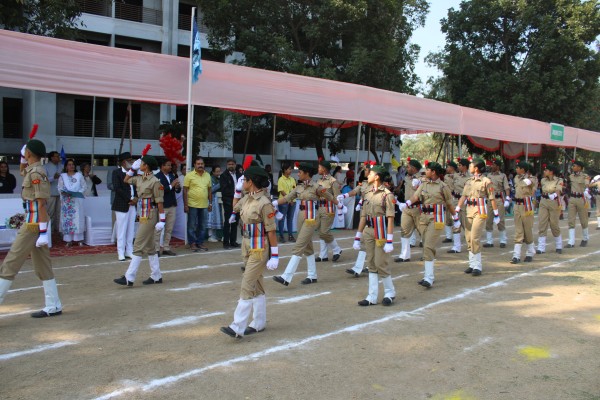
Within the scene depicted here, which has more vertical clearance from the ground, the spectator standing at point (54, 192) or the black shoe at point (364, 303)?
the spectator standing at point (54, 192)

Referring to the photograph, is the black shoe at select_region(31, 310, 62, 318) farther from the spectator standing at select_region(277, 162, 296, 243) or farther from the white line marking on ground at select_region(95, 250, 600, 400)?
the spectator standing at select_region(277, 162, 296, 243)

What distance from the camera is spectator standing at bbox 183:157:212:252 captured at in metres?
11.3

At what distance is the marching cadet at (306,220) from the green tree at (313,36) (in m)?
10.7

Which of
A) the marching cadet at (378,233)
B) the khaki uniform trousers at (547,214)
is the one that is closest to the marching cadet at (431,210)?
the marching cadet at (378,233)

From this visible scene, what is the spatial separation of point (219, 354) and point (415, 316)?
9.23 feet

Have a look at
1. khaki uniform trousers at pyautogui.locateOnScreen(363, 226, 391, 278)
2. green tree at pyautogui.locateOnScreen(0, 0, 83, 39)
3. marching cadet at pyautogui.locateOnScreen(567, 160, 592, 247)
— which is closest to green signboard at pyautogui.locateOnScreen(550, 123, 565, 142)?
marching cadet at pyautogui.locateOnScreen(567, 160, 592, 247)

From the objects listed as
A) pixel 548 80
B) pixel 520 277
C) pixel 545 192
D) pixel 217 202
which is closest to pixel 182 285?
pixel 217 202

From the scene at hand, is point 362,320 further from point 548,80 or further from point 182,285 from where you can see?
point 548,80

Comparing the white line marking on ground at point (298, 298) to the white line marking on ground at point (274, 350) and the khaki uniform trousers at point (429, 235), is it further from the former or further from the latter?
the khaki uniform trousers at point (429, 235)

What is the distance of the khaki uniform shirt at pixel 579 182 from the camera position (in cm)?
1398

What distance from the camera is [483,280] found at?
9.34 m

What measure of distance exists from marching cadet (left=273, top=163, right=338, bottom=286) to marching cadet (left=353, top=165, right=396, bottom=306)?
1316 mm

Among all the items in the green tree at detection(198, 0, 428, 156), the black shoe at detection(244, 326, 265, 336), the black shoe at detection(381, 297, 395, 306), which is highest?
the green tree at detection(198, 0, 428, 156)

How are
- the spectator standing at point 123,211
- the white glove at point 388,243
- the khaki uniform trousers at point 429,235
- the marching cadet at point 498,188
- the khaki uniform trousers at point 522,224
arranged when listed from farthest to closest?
1. the marching cadet at point 498,188
2. the khaki uniform trousers at point 522,224
3. the spectator standing at point 123,211
4. the khaki uniform trousers at point 429,235
5. the white glove at point 388,243
